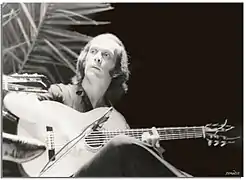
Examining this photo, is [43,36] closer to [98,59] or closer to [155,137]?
[98,59]

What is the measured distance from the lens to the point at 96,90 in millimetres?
1705

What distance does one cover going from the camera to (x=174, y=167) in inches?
66.4

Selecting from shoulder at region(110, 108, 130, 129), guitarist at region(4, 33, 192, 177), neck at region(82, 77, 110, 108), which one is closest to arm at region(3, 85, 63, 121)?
guitarist at region(4, 33, 192, 177)

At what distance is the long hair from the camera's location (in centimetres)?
169

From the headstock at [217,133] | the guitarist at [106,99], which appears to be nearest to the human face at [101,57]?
the guitarist at [106,99]

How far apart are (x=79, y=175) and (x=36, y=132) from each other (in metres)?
0.24

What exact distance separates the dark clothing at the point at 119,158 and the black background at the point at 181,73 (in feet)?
0.17

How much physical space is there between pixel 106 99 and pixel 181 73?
32cm

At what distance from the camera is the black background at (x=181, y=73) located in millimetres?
1688

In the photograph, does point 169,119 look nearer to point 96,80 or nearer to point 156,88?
point 156,88

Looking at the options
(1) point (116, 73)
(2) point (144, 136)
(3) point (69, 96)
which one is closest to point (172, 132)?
(2) point (144, 136)

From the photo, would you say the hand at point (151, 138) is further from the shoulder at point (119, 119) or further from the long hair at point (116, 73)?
the long hair at point (116, 73)

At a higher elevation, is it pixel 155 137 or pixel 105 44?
pixel 105 44

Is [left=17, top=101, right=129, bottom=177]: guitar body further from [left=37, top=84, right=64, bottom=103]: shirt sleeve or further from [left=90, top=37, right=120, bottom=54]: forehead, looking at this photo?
[left=90, top=37, right=120, bottom=54]: forehead
